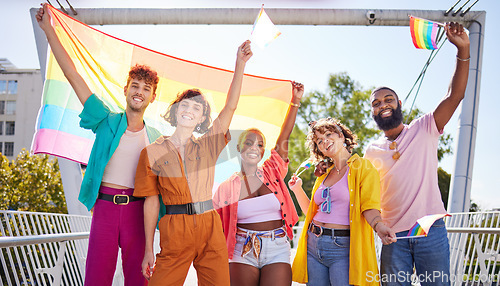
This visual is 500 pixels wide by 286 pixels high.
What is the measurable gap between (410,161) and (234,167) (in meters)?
1.40

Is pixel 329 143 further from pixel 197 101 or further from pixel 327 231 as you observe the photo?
pixel 197 101

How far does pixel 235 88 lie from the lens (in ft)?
Result: 9.69

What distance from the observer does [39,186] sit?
630 inches

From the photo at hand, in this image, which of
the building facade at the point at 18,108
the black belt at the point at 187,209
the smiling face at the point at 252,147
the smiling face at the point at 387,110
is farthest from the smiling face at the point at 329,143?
the building facade at the point at 18,108

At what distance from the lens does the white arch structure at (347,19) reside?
6820 millimetres

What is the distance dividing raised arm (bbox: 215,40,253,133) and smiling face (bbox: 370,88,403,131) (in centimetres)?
108

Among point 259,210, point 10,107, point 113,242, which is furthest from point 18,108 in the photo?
point 259,210

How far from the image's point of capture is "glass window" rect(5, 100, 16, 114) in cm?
5153

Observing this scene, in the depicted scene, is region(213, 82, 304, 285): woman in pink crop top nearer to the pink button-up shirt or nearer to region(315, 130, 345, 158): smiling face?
the pink button-up shirt

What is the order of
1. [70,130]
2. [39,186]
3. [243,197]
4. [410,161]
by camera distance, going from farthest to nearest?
[39,186]
[70,130]
[243,197]
[410,161]

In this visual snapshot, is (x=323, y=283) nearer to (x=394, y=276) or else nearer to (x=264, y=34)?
(x=394, y=276)

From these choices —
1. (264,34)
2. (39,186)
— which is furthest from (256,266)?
(39,186)

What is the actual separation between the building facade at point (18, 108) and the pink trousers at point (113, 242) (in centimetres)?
5343

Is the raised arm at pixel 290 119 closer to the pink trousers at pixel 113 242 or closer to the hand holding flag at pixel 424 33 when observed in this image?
the hand holding flag at pixel 424 33
